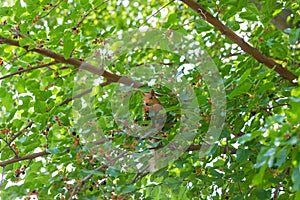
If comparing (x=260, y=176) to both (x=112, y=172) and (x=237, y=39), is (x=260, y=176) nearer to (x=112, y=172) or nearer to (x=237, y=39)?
(x=112, y=172)

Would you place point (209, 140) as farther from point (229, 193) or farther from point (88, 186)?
point (88, 186)

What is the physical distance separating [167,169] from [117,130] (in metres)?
0.21

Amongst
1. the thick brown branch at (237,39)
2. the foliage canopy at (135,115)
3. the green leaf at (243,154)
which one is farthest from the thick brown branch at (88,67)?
the green leaf at (243,154)

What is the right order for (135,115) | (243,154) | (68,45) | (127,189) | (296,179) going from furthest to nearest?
(135,115) < (68,45) < (243,154) < (127,189) < (296,179)

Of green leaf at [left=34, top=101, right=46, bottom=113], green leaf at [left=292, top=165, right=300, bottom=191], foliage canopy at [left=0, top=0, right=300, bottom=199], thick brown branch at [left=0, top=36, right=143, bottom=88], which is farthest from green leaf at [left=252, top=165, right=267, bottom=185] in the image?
green leaf at [left=34, top=101, right=46, bottom=113]

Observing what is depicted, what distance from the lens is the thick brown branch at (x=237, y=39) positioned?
1564mm

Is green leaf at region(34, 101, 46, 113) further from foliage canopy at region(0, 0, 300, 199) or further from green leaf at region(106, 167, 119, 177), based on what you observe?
green leaf at region(106, 167, 119, 177)

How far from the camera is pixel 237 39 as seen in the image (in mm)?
1613

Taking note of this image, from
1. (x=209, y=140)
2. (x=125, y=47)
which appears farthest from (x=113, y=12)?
(x=209, y=140)

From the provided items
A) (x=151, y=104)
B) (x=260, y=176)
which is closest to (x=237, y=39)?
(x=151, y=104)

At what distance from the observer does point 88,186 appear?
1.51 m

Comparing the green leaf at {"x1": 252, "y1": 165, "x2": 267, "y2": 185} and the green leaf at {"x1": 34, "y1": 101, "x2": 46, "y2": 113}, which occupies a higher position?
the green leaf at {"x1": 34, "y1": 101, "x2": 46, "y2": 113}

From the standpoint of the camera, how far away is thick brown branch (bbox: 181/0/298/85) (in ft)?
5.13

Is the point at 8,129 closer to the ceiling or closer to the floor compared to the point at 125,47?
closer to the floor
